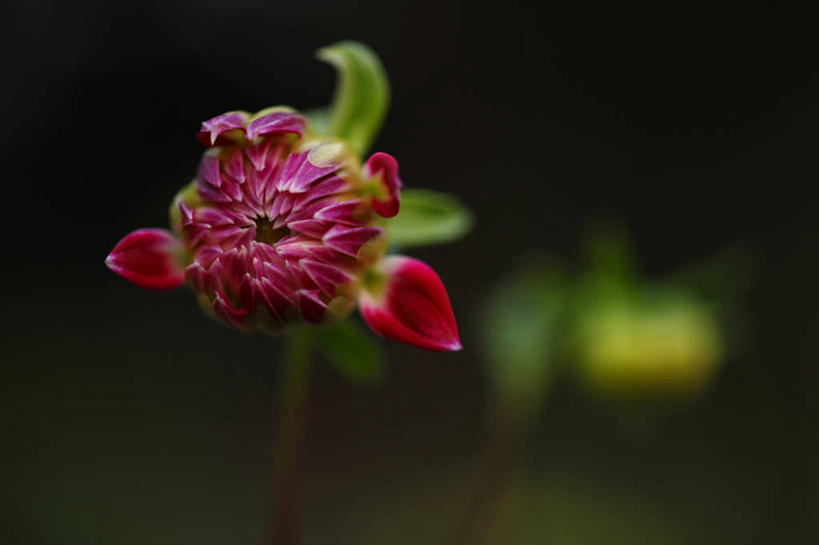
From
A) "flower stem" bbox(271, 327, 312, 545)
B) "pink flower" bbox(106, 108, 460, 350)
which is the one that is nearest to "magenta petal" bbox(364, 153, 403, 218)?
"pink flower" bbox(106, 108, 460, 350)

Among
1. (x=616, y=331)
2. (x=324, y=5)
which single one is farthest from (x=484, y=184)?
(x=616, y=331)

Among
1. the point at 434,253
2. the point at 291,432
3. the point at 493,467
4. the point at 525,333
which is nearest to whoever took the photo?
the point at 291,432

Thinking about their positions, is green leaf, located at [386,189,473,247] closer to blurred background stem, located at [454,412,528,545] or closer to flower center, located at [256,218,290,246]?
flower center, located at [256,218,290,246]

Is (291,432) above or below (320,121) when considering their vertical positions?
below

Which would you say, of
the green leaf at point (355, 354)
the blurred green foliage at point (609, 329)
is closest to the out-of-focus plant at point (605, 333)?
the blurred green foliage at point (609, 329)

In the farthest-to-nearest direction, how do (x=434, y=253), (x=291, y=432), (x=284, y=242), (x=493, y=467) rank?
1. (x=434, y=253)
2. (x=493, y=467)
3. (x=291, y=432)
4. (x=284, y=242)

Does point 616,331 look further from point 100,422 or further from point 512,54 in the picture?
point 512,54

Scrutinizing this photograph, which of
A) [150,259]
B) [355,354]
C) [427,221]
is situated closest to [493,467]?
[355,354]

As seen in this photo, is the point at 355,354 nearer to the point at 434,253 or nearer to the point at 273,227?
the point at 273,227
